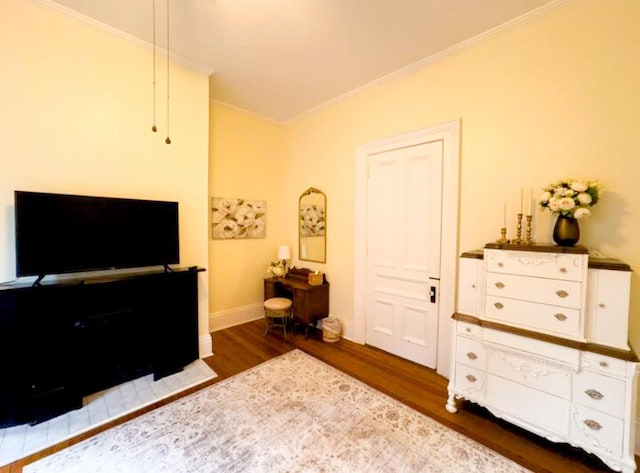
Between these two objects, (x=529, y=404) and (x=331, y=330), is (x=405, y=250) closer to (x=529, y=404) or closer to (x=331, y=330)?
(x=331, y=330)

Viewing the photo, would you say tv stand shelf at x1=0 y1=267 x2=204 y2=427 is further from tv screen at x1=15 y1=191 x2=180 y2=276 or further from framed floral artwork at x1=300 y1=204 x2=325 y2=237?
framed floral artwork at x1=300 y1=204 x2=325 y2=237

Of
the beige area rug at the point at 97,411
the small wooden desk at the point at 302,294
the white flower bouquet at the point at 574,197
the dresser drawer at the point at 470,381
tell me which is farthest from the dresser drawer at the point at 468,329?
the beige area rug at the point at 97,411

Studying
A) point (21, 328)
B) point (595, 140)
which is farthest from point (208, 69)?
point (595, 140)

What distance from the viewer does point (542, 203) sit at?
1832 mm

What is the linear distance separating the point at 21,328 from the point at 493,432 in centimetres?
348

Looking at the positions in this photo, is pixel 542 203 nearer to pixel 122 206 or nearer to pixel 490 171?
pixel 490 171

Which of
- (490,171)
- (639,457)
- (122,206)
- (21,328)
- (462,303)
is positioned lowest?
(639,457)

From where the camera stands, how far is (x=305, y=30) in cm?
226

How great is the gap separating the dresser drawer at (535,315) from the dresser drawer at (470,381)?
45 centimetres

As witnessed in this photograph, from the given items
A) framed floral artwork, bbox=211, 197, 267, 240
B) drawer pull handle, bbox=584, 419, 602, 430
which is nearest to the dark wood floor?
drawer pull handle, bbox=584, 419, 602, 430

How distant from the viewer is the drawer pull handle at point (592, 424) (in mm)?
1534

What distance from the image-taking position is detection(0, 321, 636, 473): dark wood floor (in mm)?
1675

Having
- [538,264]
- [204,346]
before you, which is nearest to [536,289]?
[538,264]

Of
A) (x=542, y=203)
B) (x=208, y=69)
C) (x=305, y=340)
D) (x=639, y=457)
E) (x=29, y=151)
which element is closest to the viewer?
(x=639, y=457)
